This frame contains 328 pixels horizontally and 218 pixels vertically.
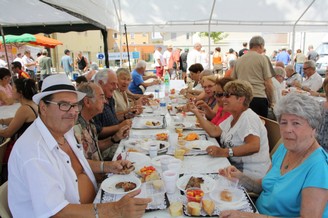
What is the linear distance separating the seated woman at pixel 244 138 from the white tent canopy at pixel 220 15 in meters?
4.99

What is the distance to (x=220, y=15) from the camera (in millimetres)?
7633

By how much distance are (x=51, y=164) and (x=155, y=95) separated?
461 centimetres

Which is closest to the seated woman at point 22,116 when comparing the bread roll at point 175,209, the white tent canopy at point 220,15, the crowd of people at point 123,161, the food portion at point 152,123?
the crowd of people at point 123,161

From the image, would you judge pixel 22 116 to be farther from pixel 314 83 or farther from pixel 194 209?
pixel 314 83

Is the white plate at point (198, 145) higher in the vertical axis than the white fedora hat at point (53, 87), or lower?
lower

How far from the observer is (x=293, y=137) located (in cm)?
155

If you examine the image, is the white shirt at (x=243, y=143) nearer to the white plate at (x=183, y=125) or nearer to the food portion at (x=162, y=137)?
the food portion at (x=162, y=137)

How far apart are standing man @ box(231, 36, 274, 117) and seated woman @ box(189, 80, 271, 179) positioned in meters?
2.23

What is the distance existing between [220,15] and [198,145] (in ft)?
19.7

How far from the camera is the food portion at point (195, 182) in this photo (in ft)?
5.54

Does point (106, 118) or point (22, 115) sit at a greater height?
point (22, 115)

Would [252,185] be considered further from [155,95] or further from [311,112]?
[155,95]

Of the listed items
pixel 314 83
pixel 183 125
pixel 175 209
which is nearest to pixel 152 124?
pixel 183 125

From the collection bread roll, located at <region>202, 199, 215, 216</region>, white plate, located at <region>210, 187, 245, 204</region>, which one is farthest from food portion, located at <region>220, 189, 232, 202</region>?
bread roll, located at <region>202, 199, 215, 216</region>
